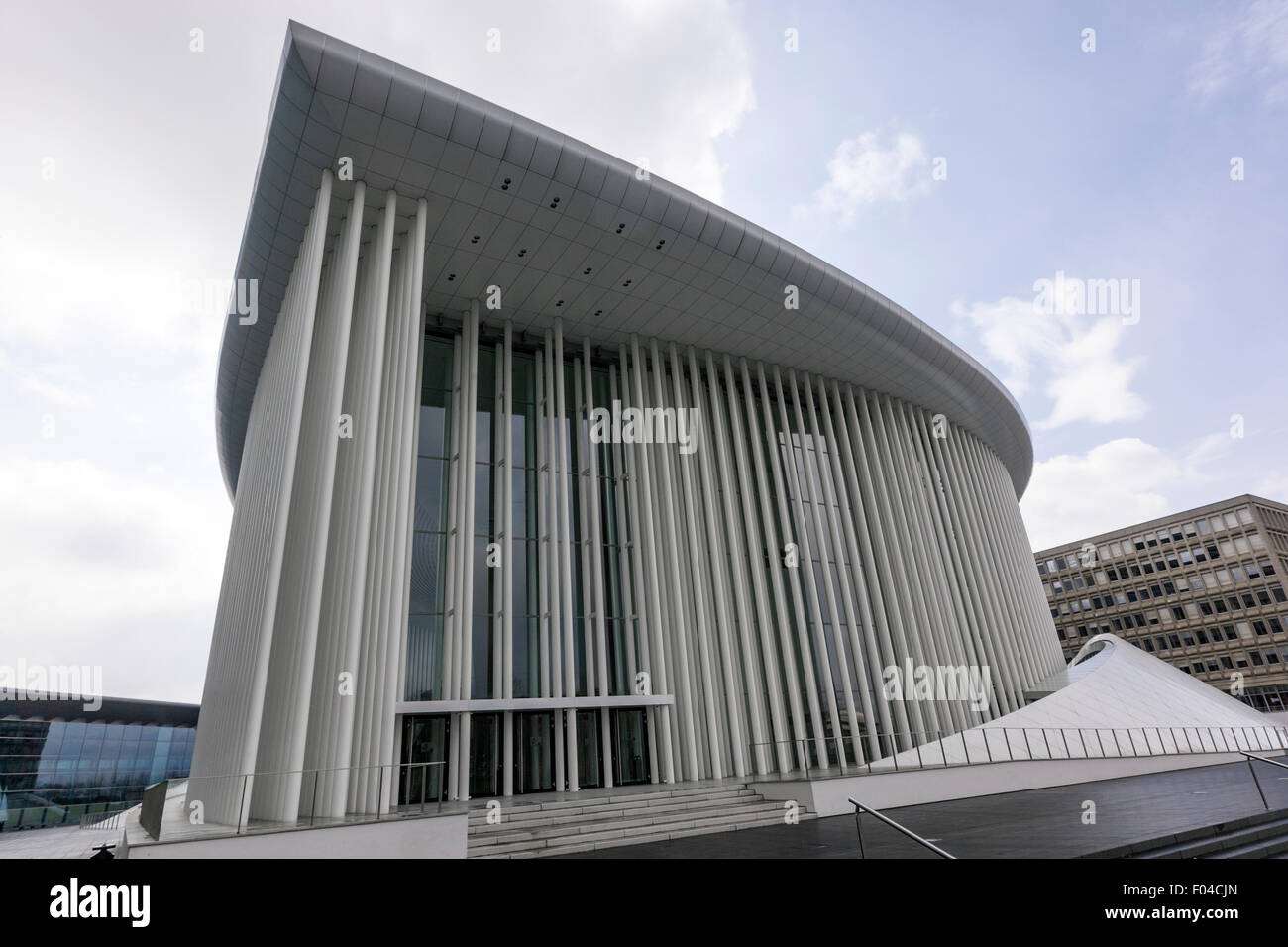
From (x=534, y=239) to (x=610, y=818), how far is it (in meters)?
12.7

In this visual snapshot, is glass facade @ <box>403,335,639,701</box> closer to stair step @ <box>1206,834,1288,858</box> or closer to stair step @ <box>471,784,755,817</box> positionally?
stair step @ <box>471,784,755,817</box>

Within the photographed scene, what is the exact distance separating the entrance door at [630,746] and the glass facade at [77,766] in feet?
95.7

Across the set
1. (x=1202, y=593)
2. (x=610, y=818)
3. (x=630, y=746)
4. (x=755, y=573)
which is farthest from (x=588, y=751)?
(x=1202, y=593)

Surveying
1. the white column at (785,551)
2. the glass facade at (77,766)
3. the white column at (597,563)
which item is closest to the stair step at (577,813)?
the white column at (597,563)

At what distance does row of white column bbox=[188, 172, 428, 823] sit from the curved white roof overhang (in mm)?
927

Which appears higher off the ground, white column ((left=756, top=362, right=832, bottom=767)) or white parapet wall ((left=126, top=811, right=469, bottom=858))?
white column ((left=756, top=362, right=832, bottom=767))

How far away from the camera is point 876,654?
68.2 ft

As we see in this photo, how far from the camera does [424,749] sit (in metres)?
14.3

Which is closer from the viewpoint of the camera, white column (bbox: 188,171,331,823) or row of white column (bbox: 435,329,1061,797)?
white column (bbox: 188,171,331,823)

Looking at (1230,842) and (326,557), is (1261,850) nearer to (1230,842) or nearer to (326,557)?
(1230,842)

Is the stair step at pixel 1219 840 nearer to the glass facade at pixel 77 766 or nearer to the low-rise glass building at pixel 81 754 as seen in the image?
Result: the low-rise glass building at pixel 81 754

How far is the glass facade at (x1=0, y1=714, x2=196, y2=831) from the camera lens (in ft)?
107

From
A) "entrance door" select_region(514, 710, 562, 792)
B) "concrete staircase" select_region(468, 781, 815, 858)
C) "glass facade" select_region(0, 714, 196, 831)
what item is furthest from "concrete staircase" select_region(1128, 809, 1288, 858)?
"glass facade" select_region(0, 714, 196, 831)

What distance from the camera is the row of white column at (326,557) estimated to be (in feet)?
35.4
